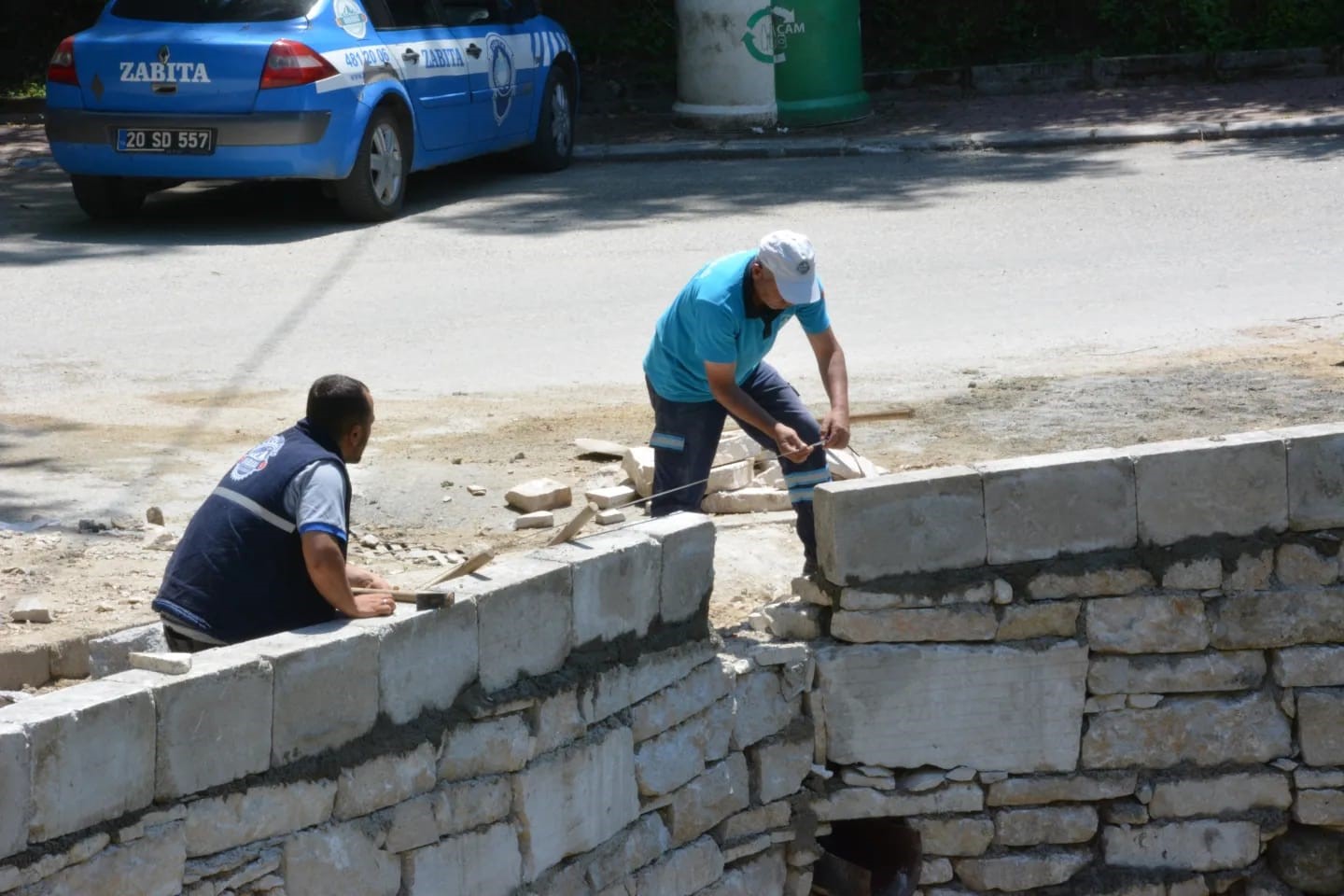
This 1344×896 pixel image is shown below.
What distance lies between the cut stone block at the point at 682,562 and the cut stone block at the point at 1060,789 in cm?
141

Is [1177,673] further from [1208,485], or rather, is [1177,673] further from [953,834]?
[953,834]

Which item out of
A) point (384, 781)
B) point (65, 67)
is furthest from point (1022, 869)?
point (65, 67)

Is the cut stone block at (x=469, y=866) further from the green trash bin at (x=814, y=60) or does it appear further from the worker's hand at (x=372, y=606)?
the green trash bin at (x=814, y=60)

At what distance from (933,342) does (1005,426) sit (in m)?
1.42

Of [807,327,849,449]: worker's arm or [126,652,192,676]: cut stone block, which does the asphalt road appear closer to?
[807,327,849,449]: worker's arm

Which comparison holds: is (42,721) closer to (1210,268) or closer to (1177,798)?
(1177,798)

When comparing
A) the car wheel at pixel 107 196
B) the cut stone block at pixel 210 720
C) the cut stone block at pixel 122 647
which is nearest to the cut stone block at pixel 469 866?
the cut stone block at pixel 210 720

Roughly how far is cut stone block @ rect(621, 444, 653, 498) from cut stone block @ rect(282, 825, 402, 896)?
2383mm

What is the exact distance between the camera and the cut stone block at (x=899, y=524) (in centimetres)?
563

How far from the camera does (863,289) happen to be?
390 inches

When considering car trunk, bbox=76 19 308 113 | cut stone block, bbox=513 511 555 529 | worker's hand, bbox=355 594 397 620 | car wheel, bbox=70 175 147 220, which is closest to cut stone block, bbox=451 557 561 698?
worker's hand, bbox=355 594 397 620

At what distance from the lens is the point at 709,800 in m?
5.55

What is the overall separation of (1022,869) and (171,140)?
24.1ft

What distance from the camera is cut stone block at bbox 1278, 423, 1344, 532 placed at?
19.2 ft
